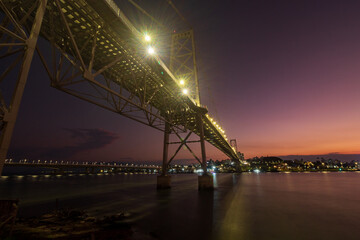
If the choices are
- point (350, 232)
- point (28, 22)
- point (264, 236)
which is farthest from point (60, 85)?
point (350, 232)

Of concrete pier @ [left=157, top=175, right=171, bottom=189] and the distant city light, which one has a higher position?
the distant city light

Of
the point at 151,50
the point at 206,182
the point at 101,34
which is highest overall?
the point at 101,34

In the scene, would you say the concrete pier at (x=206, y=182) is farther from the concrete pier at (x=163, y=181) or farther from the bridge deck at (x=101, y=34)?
the bridge deck at (x=101, y=34)

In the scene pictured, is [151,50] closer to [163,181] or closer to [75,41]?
[75,41]

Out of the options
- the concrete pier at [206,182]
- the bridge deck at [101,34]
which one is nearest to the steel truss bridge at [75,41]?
the bridge deck at [101,34]

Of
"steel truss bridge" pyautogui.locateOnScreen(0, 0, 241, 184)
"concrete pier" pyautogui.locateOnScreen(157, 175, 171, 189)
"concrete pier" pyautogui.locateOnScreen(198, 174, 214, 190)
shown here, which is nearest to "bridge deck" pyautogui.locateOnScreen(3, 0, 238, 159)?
"steel truss bridge" pyautogui.locateOnScreen(0, 0, 241, 184)

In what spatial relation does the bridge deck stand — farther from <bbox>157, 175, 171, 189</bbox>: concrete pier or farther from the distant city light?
<bbox>157, 175, 171, 189</bbox>: concrete pier

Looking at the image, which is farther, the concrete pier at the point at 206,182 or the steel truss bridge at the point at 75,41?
the concrete pier at the point at 206,182

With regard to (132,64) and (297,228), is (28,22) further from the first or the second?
(297,228)

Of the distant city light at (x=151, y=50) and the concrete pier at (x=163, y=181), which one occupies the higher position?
the distant city light at (x=151, y=50)

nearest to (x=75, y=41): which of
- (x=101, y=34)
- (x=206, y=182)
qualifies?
(x=101, y=34)

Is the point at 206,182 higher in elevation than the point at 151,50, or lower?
lower

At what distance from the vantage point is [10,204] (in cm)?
491

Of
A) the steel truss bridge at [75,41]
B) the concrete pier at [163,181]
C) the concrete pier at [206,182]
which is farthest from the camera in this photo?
the concrete pier at [163,181]
